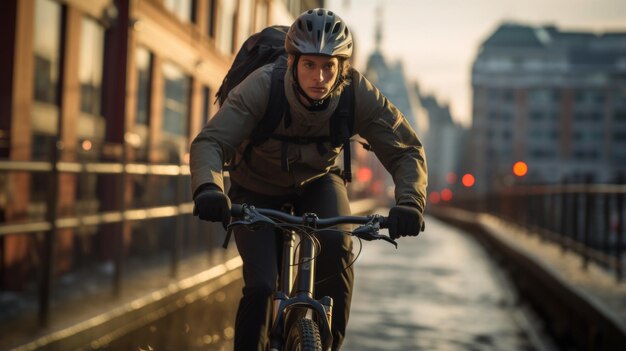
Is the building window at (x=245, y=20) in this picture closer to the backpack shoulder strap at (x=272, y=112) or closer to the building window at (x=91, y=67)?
the building window at (x=91, y=67)

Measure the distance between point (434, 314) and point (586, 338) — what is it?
2443 mm

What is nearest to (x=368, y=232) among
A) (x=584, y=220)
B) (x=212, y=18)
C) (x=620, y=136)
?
(x=584, y=220)

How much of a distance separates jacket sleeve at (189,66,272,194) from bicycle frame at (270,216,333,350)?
1.32 ft

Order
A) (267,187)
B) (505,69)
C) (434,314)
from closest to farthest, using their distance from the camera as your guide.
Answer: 1. (267,187)
2. (434,314)
3. (505,69)

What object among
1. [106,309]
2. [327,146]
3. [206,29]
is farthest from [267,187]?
[206,29]

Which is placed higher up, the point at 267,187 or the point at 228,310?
the point at 267,187

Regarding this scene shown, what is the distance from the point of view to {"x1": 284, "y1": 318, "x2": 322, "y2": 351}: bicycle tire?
3914mm

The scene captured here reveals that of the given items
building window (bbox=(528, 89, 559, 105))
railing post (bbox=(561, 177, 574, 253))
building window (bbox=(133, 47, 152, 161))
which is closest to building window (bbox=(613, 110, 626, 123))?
building window (bbox=(528, 89, 559, 105))

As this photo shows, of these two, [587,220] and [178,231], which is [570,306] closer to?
[178,231]

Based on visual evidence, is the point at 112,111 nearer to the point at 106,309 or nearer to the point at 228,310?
the point at 228,310

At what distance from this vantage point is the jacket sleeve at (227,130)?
4.10 metres

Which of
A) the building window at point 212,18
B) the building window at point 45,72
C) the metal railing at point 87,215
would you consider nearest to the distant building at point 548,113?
the building window at point 212,18

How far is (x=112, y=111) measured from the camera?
57.9 feet

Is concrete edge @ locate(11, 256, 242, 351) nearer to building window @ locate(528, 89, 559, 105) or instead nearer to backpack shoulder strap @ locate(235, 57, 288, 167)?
backpack shoulder strap @ locate(235, 57, 288, 167)
